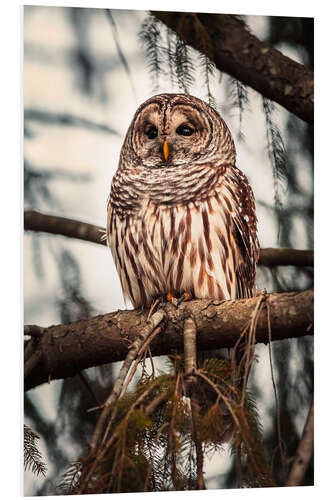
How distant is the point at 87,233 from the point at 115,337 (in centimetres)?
47

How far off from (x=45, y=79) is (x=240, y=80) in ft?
2.93

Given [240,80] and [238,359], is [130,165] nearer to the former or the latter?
[240,80]

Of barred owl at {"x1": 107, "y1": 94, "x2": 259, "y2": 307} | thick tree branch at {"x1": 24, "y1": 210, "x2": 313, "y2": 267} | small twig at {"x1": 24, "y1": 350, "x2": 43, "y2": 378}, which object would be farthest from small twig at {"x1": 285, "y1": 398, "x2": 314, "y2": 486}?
small twig at {"x1": 24, "y1": 350, "x2": 43, "y2": 378}

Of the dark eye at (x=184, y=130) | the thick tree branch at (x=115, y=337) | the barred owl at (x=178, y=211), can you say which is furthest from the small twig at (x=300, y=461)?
the dark eye at (x=184, y=130)

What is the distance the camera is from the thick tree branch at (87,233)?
124 inches

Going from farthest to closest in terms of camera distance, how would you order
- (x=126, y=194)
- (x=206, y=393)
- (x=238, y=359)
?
(x=126, y=194) < (x=238, y=359) < (x=206, y=393)

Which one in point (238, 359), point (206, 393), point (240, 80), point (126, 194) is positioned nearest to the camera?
point (206, 393)

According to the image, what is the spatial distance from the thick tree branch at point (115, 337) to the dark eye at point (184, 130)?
75 centimetres

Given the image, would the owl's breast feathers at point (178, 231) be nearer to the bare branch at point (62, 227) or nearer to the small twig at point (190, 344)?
the bare branch at point (62, 227)

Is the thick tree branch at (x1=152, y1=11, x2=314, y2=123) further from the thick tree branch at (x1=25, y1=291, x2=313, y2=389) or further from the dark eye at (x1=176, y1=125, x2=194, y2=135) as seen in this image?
the thick tree branch at (x1=25, y1=291, x2=313, y2=389)
